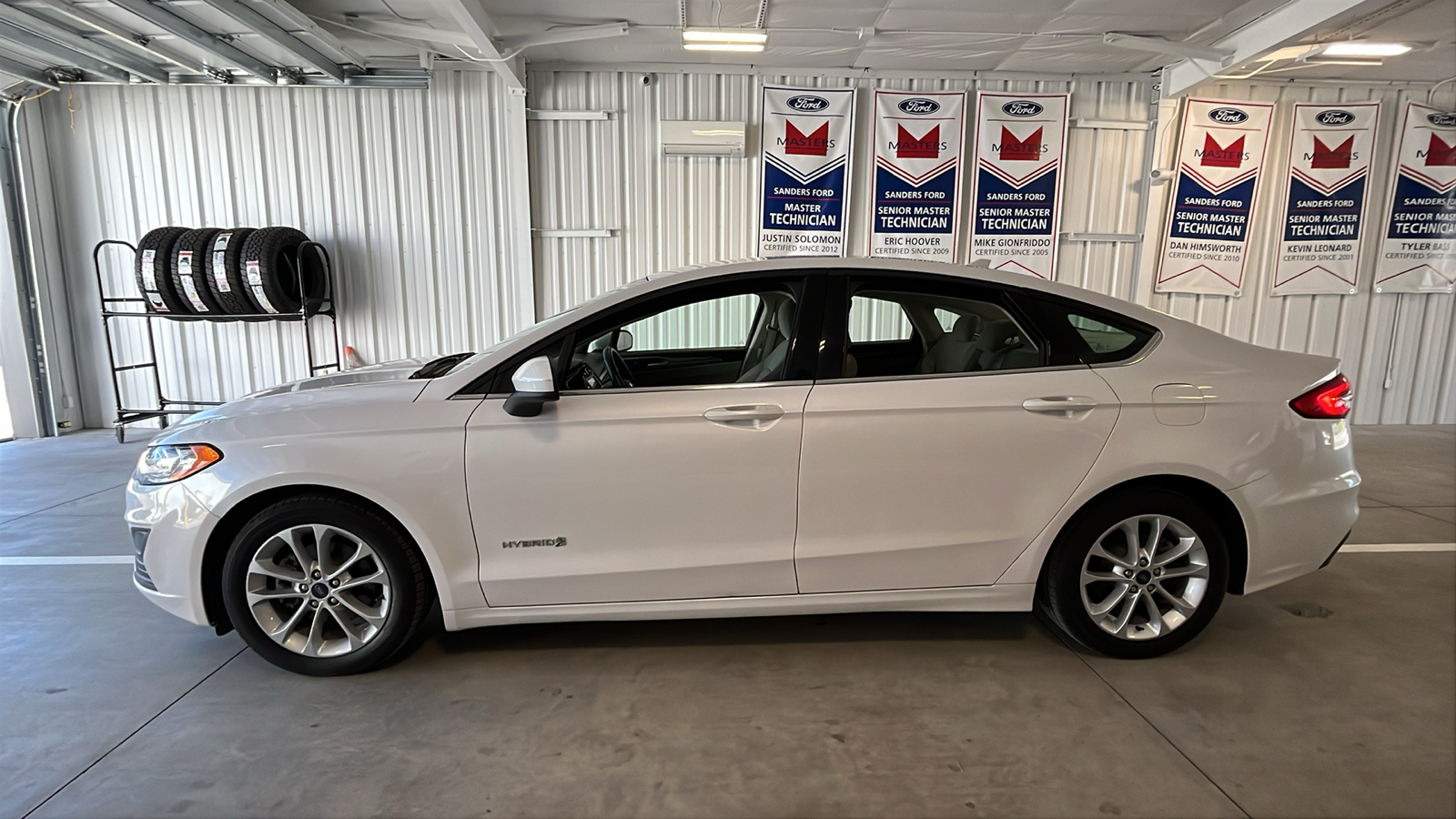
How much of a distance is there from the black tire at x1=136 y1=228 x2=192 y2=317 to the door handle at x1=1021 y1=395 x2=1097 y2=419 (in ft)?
23.4

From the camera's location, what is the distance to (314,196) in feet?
22.6

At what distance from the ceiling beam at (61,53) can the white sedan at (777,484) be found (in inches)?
206

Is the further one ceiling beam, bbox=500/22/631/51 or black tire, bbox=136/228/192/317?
black tire, bbox=136/228/192/317

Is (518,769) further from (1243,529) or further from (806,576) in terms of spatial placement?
(1243,529)

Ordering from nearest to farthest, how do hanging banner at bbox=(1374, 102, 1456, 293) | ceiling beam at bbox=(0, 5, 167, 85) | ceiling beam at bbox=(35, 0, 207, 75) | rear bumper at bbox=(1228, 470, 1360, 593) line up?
rear bumper at bbox=(1228, 470, 1360, 593) → ceiling beam at bbox=(35, 0, 207, 75) → ceiling beam at bbox=(0, 5, 167, 85) → hanging banner at bbox=(1374, 102, 1456, 293)

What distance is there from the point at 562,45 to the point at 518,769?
235 inches

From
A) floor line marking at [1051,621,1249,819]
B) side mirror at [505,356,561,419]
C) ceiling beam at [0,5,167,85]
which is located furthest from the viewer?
ceiling beam at [0,5,167,85]

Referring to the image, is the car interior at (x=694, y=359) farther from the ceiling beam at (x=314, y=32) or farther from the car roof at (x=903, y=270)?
the ceiling beam at (x=314, y=32)

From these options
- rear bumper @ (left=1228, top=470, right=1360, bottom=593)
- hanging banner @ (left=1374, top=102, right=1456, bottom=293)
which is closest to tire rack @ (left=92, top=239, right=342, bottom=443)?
rear bumper @ (left=1228, top=470, right=1360, bottom=593)

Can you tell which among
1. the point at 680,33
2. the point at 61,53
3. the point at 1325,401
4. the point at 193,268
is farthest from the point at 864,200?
the point at 61,53

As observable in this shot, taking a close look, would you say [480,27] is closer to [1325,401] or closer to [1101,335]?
[1101,335]

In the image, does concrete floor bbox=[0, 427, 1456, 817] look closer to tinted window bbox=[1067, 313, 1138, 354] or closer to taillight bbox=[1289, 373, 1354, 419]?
taillight bbox=[1289, 373, 1354, 419]

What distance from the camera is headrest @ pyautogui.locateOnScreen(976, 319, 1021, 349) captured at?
2709 mm

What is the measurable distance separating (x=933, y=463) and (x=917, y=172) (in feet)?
17.0
